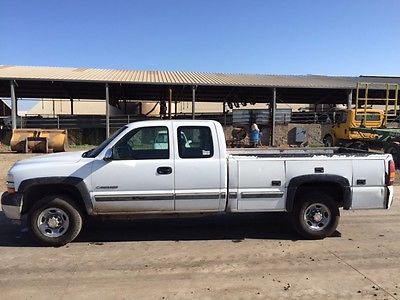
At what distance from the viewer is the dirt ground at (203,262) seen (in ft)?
15.4

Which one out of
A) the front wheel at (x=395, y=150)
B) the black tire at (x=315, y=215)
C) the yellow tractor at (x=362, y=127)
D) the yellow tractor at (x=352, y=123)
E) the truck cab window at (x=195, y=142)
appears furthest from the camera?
the yellow tractor at (x=352, y=123)

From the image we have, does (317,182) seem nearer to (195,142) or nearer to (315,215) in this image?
(315,215)

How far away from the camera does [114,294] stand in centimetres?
460

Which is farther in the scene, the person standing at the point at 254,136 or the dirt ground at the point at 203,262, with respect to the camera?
the person standing at the point at 254,136

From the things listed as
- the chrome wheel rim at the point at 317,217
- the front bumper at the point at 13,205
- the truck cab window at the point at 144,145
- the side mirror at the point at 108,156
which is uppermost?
the truck cab window at the point at 144,145

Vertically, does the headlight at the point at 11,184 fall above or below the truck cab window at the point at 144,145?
below

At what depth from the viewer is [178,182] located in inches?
250

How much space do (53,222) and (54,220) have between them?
3 cm

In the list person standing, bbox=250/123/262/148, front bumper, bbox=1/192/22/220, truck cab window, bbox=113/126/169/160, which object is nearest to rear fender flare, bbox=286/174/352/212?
truck cab window, bbox=113/126/169/160

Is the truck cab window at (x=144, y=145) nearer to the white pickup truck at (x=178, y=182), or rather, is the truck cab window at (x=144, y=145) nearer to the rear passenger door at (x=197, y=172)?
the white pickup truck at (x=178, y=182)

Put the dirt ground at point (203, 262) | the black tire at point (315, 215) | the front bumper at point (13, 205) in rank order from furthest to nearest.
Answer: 1. the black tire at point (315, 215)
2. the front bumper at point (13, 205)
3. the dirt ground at point (203, 262)

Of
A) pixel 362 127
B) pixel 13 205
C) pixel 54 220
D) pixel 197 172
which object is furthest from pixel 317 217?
pixel 362 127

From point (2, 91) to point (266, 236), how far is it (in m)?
29.7

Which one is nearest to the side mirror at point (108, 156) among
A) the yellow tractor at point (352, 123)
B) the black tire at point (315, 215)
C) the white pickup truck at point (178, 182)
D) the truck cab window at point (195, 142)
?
the white pickup truck at point (178, 182)
